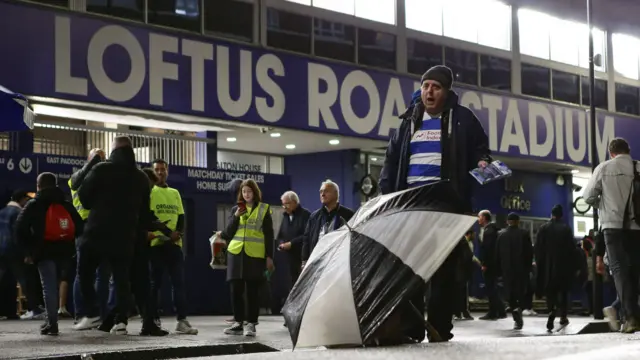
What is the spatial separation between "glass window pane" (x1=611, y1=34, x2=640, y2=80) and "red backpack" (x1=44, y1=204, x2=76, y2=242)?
23.1 metres

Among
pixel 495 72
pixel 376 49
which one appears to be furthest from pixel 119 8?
pixel 495 72

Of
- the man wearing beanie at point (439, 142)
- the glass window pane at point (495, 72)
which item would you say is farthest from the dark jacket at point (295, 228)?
the glass window pane at point (495, 72)

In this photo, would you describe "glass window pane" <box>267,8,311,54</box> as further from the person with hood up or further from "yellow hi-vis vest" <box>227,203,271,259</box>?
the person with hood up

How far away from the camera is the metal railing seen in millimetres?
19500

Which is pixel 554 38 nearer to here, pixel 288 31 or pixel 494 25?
pixel 494 25

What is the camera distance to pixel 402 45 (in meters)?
26.1

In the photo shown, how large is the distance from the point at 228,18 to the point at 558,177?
1281cm

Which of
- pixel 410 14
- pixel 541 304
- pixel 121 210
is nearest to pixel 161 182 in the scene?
pixel 121 210

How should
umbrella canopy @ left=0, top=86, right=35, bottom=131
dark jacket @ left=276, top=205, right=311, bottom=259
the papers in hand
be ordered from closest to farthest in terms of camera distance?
the papers in hand, umbrella canopy @ left=0, top=86, right=35, bottom=131, dark jacket @ left=276, top=205, right=311, bottom=259

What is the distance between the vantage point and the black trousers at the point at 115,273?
37.9ft

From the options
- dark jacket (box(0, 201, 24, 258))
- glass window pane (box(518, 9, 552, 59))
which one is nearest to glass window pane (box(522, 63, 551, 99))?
glass window pane (box(518, 9, 552, 59))

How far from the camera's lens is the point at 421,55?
26734mm

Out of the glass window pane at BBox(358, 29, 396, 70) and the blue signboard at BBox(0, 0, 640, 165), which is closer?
the blue signboard at BBox(0, 0, 640, 165)

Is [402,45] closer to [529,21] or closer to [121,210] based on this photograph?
[529,21]
